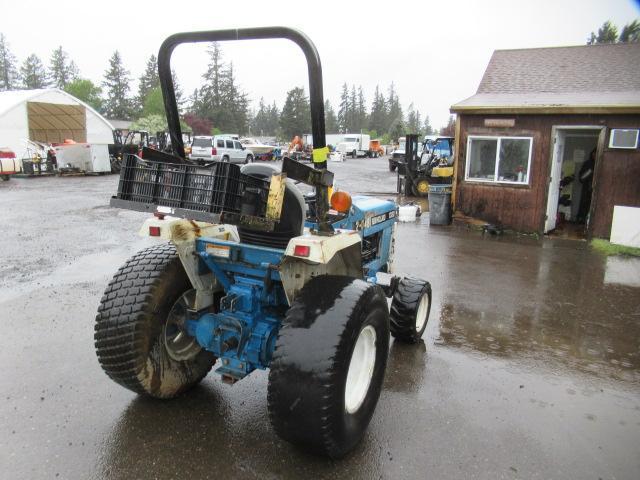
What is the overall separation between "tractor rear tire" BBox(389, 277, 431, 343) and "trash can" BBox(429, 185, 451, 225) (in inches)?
297

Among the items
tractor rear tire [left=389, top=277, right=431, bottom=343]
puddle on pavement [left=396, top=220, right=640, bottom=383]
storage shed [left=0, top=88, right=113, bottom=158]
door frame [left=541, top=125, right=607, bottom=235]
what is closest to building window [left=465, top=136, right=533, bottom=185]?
door frame [left=541, top=125, right=607, bottom=235]

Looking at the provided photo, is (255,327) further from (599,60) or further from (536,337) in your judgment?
(599,60)

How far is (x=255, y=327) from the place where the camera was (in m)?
3.31

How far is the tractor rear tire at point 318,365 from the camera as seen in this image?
103 inches

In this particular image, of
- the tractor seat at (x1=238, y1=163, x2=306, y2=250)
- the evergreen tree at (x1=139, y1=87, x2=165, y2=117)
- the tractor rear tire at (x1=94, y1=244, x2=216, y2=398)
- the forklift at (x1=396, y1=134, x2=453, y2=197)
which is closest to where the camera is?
the tractor rear tire at (x1=94, y1=244, x2=216, y2=398)

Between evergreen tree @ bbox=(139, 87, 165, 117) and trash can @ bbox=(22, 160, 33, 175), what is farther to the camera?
evergreen tree @ bbox=(139, 87, 165, 117)

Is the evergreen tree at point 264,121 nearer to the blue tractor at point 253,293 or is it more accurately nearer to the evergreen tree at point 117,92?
the evergreen tree at point 117,92

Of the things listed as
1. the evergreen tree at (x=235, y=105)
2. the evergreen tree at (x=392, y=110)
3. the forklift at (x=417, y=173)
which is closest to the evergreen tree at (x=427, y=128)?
the evergreen tree at (x=392, y=110)

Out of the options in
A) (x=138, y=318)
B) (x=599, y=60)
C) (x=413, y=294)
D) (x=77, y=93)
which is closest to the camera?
(x=138, y=318)

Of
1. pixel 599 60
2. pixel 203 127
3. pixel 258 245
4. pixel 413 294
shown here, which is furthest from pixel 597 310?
pixel 203 127

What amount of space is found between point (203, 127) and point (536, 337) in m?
61.6

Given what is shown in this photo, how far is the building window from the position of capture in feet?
37.0

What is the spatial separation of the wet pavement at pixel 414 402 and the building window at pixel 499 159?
465 cm

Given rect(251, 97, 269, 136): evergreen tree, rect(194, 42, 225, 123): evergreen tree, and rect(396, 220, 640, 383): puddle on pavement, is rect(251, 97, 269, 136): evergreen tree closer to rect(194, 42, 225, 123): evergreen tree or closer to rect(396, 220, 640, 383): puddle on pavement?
rect(194, 42, 225, 123): evergreen tree
